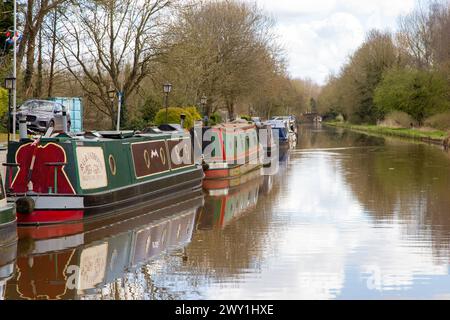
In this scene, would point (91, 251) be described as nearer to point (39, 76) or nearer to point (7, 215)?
point (7, 215)

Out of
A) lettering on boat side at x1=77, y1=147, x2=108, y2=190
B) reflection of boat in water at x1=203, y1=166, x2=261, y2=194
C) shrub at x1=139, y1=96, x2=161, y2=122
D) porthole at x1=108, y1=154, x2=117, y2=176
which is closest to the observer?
lettering on boat side at x1=77, y1=147, x2=108, y2=190

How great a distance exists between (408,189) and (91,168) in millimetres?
7925

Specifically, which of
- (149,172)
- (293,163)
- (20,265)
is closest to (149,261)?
(20,265)

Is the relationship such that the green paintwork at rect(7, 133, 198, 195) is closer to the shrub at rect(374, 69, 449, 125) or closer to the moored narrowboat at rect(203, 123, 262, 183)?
the moored narrowboat at rect(203, 123, 262, 183)

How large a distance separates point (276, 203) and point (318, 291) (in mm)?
7502

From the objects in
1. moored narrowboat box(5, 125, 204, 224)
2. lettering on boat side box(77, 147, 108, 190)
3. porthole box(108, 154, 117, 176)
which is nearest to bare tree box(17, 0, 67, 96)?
moored narrowboat box(5, 125, 204, 224)

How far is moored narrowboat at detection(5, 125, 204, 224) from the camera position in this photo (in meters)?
11.6

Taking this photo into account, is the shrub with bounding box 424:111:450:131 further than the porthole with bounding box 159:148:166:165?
Yes

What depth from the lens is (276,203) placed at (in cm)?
1529

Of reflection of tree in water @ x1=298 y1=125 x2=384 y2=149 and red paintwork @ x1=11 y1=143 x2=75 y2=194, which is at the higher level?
red paintwork @ x1=11 y1=143 x2=75 y2=194

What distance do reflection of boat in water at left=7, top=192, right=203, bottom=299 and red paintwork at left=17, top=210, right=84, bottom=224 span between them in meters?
0.17

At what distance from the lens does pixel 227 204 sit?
50.4 ft

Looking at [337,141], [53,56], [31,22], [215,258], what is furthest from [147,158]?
[337,141]
